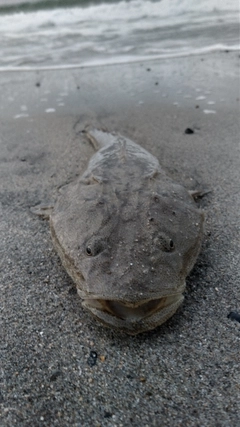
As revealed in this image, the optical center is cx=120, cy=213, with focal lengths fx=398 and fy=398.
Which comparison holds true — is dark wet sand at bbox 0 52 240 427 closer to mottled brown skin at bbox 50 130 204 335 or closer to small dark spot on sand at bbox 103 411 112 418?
small dark spot on sand at bbox 103 411 112 418

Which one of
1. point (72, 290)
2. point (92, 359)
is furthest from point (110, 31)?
point (92, 359)

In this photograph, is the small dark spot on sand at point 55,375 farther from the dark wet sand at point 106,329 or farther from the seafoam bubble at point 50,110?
the seafoam bubble at point 50,110

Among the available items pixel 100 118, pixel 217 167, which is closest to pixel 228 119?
pixel 217 167

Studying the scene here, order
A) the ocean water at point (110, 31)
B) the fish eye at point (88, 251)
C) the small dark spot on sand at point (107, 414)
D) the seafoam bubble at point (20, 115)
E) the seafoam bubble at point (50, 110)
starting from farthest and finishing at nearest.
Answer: the ocean water at point (110, 31) → the seafoam bubble at point (50, 110) → the seafoam bubble at point (20, 115) → the fish eye at point (88, 251) → the small dark spot on sand at point (107, 414)

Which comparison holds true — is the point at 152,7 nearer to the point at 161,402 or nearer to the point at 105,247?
the point at 105,247

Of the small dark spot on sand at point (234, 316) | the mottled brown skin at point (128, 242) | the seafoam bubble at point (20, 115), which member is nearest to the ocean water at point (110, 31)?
the seafoam bubble at point (20, 115)

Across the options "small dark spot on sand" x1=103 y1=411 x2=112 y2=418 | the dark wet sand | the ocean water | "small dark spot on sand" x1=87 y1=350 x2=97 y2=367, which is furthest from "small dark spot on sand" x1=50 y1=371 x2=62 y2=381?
the ocean water

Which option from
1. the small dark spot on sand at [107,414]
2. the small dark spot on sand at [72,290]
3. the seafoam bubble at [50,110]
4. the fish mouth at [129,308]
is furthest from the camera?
the seafoam bubble at [50,110]
